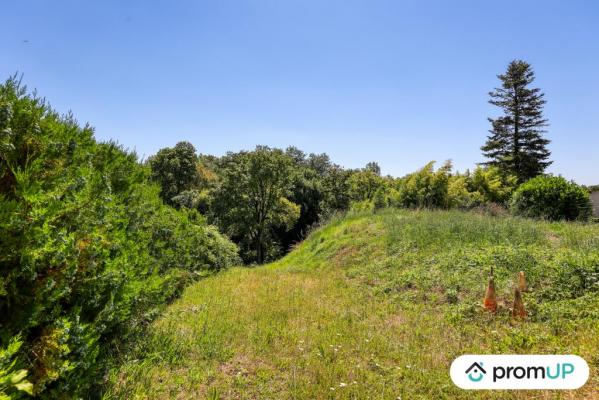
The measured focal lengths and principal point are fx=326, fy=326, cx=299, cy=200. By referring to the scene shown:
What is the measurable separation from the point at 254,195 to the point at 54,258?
26.3m

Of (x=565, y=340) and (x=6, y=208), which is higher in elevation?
(x=6, y=208)

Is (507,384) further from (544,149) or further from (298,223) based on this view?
(544,149)

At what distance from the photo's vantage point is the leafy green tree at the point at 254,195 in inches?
1086

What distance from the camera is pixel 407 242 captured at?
1026 centimetres

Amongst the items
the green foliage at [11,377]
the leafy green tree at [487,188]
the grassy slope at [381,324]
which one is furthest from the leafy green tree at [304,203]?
the green foliage at [11,377]

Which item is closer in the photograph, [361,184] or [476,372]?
[476,372]

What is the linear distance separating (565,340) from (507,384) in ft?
4.52

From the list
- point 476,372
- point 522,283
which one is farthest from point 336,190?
point 476,372

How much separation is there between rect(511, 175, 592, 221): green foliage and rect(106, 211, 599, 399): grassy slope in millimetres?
4254

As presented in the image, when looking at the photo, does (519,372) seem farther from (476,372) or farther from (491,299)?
(491,299)

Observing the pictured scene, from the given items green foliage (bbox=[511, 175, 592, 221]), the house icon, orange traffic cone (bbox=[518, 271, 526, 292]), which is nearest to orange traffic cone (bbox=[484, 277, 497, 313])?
orange traffic cone (bbox=[518, 271, 526, 292])

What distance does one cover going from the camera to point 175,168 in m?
35.8

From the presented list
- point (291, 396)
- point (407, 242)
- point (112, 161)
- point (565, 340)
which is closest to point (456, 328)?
point (565, 340)

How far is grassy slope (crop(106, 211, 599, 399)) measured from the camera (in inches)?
149
